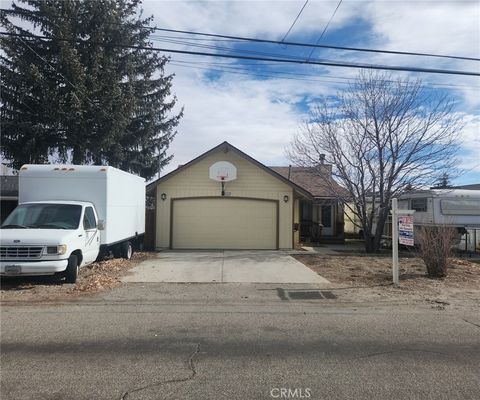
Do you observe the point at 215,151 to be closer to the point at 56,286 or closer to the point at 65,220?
the point at 65,220

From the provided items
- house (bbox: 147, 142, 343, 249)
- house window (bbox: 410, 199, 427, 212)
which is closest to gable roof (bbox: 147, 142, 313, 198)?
house (bbox: 147, 142, 343, 249)

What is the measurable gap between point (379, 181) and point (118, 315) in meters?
13.9

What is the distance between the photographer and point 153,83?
27953 millimetres

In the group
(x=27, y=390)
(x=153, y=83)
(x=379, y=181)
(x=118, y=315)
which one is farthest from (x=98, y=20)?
(x=27, y=390)

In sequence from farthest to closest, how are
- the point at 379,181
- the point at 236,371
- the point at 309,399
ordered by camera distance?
the point at 379,181
the point at 236,371
the point at 309,399

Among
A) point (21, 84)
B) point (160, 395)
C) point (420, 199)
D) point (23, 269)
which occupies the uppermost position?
point (21, 84)

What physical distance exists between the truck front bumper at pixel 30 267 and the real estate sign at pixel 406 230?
26.5 feet

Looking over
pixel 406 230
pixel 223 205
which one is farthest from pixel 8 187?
pixel 406 230

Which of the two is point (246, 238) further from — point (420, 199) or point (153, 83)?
point (153, 83)

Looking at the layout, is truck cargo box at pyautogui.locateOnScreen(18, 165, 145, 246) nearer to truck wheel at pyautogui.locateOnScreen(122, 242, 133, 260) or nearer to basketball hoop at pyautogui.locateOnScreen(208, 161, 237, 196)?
truck wheel at pyautogui.locateOnScreen(122, 242, 133, 260)

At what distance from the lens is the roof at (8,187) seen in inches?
1078

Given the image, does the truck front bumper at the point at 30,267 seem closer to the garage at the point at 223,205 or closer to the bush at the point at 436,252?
the bush at the point at 436,252

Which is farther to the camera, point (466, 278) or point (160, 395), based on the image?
point (466, 278)

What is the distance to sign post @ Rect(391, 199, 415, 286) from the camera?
35.9 feet
